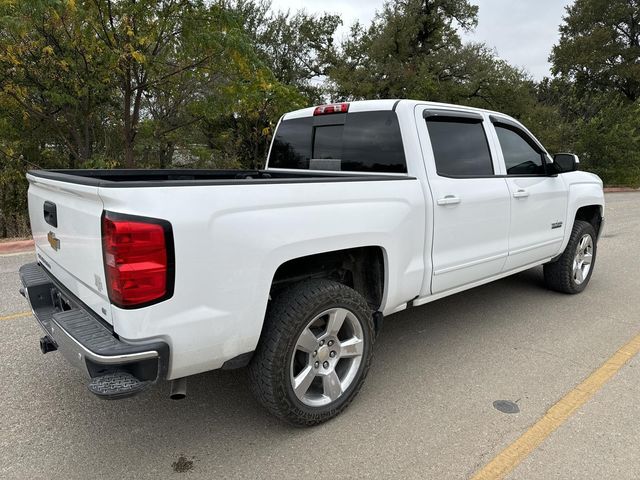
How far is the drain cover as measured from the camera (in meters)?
2.89

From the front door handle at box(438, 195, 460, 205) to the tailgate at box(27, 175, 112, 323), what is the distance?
222 centimetres

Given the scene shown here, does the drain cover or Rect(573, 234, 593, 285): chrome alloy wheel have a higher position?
Rect(573, 234, 593, 285): chrome alloy wheel

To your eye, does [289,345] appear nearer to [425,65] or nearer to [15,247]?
[15,247]

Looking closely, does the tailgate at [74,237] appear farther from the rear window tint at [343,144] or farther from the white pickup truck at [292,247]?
the rear window tint at [343,144]

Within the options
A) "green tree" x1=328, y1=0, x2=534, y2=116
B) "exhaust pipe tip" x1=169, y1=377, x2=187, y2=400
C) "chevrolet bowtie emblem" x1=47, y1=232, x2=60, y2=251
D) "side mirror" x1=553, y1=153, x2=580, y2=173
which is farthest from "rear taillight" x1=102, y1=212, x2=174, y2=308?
"green tree" x1=328, y1=0, x2=534, y2=116

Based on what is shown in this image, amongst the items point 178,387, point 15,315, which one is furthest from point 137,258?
point 15,315

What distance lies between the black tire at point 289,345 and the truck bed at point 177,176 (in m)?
0.64

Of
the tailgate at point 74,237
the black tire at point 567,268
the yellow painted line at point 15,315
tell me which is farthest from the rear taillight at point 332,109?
the yellow painted line at point 15,315

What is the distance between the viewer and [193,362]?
2219 mm

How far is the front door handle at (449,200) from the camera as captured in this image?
3287mm

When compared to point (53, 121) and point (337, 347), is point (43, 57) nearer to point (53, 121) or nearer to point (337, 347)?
point (53, 121)

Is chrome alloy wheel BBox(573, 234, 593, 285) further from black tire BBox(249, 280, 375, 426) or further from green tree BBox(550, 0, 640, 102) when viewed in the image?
green tree BBox(550, 0, 640, 102)

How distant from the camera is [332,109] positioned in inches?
150

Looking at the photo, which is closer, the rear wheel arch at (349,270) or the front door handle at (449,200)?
the rear wheel arch at (349,270)
